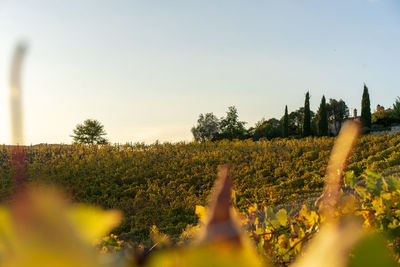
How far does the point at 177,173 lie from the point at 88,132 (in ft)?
63.6

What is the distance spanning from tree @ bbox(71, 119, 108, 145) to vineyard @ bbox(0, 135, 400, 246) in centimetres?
1416

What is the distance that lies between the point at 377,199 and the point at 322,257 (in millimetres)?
1278

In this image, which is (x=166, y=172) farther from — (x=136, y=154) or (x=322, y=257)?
(x=322, y=257)

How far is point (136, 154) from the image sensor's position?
549 inches

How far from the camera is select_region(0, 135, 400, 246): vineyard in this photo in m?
9.15

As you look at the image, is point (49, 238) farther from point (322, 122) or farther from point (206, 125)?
point (206, 125)

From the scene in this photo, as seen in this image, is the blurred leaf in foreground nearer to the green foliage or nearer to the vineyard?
the vineyard

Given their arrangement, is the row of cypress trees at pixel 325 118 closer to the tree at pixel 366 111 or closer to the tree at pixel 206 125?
the tree at pixel 366 111

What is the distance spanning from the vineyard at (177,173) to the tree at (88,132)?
14.2m

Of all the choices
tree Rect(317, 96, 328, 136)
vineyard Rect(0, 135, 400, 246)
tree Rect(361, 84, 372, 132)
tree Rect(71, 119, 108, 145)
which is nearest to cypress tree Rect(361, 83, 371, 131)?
tree Rect(361, 84, 372, 132)

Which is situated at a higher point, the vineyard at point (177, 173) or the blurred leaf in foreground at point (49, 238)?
the blurred leaf in foreground at point (49, 238)

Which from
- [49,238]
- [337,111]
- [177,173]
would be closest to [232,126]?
[337,111]

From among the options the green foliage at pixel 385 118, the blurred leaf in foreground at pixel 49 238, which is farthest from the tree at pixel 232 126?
the blurred leaf in foreground at pixel 49 238

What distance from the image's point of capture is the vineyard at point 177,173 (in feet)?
30.0
